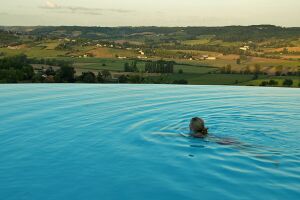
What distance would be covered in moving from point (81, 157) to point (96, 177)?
57.4 inches

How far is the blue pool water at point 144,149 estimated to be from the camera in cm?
686

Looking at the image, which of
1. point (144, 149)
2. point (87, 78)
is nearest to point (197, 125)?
point (144, 149)

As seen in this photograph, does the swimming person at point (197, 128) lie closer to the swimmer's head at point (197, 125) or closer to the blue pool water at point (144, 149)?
the swimmer's head at point (197, 125)

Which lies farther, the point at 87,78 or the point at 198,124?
the point at 87,78

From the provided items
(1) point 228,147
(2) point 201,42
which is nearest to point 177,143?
(1) point 228,147

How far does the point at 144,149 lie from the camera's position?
952cm

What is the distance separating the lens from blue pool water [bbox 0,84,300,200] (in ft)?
22.5

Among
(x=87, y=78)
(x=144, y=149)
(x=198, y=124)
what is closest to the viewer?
(x=144, y=149)

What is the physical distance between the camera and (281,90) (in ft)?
70.5

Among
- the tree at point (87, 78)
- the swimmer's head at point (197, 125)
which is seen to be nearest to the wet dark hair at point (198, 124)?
the swimmer's head at point (197, 125)

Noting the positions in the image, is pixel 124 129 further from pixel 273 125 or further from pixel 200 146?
pixel 273 125

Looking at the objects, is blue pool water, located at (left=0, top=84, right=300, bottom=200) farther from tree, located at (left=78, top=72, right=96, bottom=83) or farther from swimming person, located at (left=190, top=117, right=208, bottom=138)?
tree, located at (left=78, top=72, right=96, bottom=83)

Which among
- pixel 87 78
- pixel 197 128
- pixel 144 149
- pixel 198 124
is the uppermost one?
pixel 87 78

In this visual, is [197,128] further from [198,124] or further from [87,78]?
[87,78]
